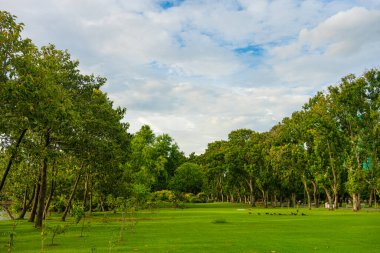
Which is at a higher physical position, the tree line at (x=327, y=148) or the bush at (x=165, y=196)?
the tree line at (x=327, y=148)

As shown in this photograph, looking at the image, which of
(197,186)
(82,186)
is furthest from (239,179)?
(82,186)

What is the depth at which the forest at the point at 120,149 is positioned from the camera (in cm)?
2292

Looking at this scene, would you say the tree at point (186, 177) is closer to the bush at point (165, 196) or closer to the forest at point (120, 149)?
the forest at point (120, 149)

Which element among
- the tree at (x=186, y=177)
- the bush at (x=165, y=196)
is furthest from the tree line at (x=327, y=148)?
the tree at (x=186, y=177)

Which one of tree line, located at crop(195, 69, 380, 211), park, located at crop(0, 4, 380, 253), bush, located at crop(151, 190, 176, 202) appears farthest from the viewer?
bush, located at crop(151, 190, 176, 202)

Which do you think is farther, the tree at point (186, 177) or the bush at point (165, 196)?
the tree at point (186, 177)

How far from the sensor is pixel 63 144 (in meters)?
34.5

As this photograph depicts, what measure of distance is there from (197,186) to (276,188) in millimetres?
35553

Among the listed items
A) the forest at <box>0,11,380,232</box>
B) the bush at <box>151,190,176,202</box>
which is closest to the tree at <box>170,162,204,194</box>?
the forest at <box>0,11,380,232</box>

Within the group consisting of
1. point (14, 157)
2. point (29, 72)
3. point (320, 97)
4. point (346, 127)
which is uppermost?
point (320, 97)

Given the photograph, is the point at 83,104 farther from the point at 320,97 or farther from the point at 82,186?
the point at 320,97

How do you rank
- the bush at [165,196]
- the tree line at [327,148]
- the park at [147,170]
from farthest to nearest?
the bush at [165,196]
the tree line at [327,148]
the park at [147,170]

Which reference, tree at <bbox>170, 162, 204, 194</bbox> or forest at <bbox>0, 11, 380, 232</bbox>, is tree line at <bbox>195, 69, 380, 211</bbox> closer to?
forest at <bbox>0, 11, 380, 232</bbox>

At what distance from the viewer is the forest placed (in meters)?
22.9
